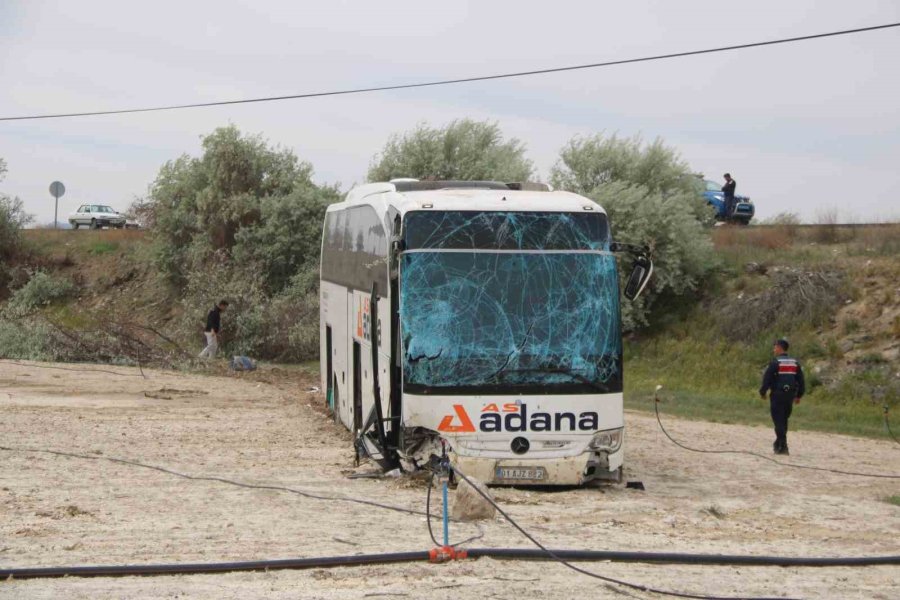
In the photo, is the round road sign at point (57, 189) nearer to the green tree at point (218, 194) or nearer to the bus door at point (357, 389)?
the green tree at point (218, 194)

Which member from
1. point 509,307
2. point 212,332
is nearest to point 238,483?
point 509,307

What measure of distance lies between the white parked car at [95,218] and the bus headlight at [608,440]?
56704 mm

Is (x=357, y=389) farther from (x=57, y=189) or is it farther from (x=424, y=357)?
(x=57, y=189)

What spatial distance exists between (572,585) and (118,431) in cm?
1147

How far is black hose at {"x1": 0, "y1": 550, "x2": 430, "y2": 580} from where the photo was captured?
30.4 feet

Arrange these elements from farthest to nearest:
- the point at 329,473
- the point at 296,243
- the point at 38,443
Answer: the point at 296,243 < the point at 38,443 < the point at 329,473

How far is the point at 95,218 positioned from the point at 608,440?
57459 millimetres

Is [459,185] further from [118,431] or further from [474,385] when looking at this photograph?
[118,431]

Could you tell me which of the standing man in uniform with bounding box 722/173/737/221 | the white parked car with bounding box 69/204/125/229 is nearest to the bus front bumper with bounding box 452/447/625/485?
the standing man in uniform with bounding box 722/173/737/221

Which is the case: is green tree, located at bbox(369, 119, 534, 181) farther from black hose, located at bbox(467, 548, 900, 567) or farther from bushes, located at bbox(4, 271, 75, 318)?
black hose, located at bbox(467, 548, 900, 567)

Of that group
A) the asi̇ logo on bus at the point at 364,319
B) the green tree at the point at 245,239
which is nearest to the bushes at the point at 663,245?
the green tree at the point at 245,239

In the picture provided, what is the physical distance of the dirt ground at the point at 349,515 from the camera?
9.48 metres

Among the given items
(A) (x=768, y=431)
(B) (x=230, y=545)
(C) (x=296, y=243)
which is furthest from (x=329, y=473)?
(C) (x=296, y=243)

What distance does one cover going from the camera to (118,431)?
749 inches
